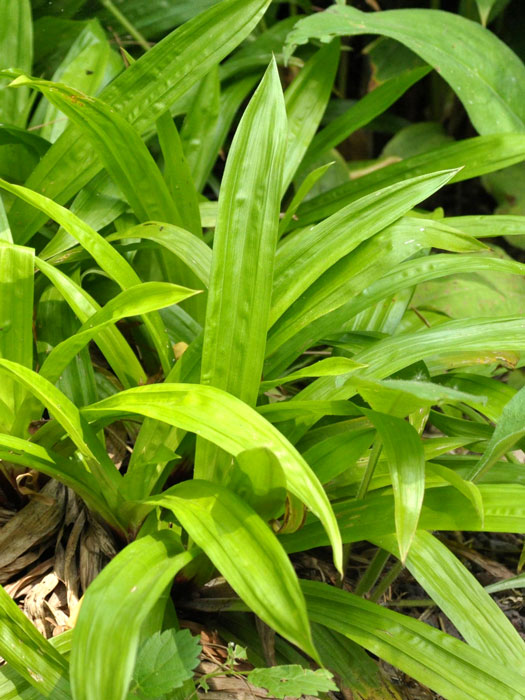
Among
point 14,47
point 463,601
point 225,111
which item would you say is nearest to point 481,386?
point 463,601

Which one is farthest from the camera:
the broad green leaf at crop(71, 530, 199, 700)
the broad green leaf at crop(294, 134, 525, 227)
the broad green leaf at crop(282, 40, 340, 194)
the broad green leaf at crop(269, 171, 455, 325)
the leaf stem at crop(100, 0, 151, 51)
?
the leaf stem at crop(100, 0, 151, 51)

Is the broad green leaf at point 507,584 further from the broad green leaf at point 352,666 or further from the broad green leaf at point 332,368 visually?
the broad green leaf at point 332,368

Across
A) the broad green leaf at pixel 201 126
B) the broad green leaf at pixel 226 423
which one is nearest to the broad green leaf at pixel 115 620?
the broad green leaf at pixel 226 423

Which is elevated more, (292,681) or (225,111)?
(225,111)

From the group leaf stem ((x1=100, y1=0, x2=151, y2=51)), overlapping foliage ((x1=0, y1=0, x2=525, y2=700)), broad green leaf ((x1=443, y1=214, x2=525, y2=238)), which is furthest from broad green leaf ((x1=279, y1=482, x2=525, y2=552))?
leaf stem ((x1=100, y1=0, x2=151, y2=51))

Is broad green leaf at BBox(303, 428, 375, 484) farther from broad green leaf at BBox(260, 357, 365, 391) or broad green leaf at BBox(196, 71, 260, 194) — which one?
broad green leaf at BBox(196, 71, 260, 194)

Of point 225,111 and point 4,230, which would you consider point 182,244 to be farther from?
point 225,111
